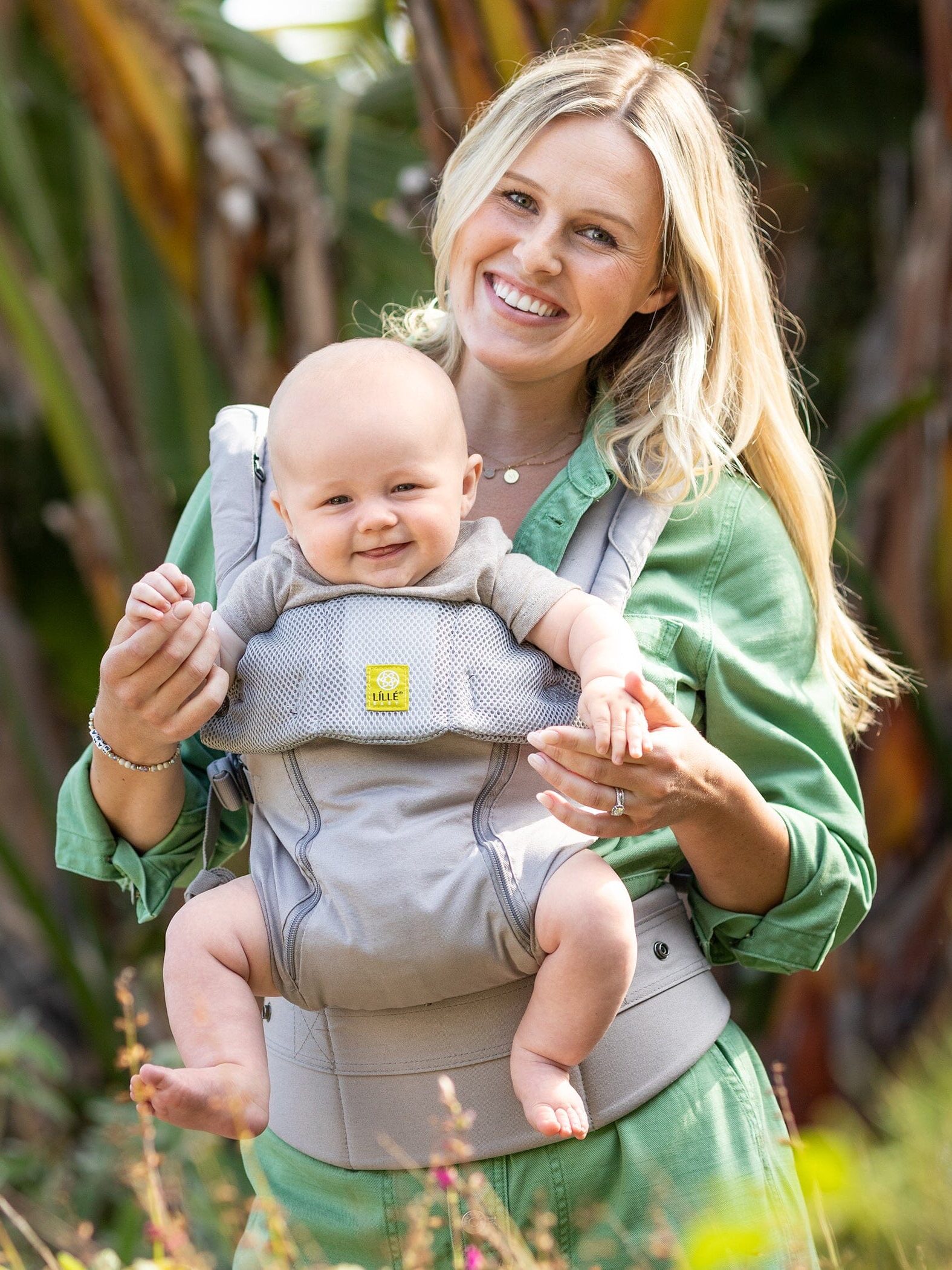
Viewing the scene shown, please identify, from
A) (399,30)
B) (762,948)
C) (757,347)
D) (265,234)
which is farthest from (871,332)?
(762,948)

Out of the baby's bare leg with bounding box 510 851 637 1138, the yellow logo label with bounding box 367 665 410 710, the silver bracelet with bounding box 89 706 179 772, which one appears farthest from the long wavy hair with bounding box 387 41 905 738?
the silver bracelet with bounding box 89 706 179 772

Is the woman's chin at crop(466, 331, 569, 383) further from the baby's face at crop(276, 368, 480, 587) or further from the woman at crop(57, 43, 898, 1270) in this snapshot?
the baby's face at crop(276, 368, 480, 587)

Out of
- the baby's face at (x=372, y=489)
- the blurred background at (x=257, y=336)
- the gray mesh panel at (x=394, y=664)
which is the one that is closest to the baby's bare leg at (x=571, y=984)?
the gray mesh panel at (x=394, y=664)

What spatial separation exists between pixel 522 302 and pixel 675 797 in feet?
2.46

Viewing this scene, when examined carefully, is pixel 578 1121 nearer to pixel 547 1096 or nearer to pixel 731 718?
pixel 547 1096

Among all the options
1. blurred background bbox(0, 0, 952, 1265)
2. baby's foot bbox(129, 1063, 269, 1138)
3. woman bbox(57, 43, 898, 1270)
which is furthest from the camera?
blurred background bbox(0, 0, 952, 1265)

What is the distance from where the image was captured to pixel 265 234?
12.7ft

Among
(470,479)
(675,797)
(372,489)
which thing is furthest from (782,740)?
(372,489)

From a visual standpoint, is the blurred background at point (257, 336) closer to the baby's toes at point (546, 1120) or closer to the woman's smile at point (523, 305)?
the woman's smile at point (523, 305)

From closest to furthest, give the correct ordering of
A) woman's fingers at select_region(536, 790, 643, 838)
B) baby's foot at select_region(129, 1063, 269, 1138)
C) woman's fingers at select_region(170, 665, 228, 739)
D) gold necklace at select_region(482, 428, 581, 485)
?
baby's foot at select_region(129, 1063, 269, 1138) < woman's fingers at select_region(536, 790, 643, 838) < woman's fingers at select_region(170, 665, 228, 739) < gold necklace at select_region(482, 428, 581, 485)

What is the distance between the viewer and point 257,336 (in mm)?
3809

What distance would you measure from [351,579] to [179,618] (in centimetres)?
23

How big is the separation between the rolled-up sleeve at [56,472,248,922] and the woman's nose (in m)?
0.60

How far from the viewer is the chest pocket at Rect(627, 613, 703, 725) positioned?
1974mm
